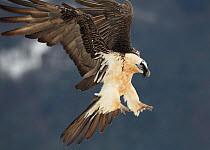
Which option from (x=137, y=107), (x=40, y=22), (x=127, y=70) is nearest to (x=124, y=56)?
(x=127, y=70)

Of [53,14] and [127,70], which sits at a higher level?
[53,14]

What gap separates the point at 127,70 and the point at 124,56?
0.18 metres

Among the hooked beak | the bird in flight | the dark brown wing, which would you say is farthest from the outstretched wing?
the dark brown wing

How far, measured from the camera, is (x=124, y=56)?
4.11 m

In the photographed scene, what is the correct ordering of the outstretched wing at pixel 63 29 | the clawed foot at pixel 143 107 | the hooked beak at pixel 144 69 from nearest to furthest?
1. the outstretched wing at pixel 63 29
2. the hooked beak at pixel 144 69
3. the clawed foot at pixel 143 107

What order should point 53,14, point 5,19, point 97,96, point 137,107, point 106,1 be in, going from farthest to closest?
point 106,1
point 137,107
point 97,96
point 53,14
point 5,19

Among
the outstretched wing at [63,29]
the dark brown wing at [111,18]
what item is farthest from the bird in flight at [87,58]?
the dark brown wing at [111,18]

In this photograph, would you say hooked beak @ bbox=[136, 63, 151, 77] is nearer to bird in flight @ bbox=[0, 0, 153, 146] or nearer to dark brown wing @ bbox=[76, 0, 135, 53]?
bird in flight @ bbox=[0, 0, 153, 146]

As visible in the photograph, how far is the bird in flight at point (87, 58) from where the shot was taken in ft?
12.5

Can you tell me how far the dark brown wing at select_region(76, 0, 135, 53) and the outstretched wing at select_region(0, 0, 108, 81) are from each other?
2.41 ft

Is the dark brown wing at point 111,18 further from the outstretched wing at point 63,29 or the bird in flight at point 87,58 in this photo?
the outstretched wing at point 63,29

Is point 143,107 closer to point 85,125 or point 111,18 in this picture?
point 85,125

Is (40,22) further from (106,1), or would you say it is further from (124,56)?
(106,1)

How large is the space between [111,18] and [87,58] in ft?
3.38
